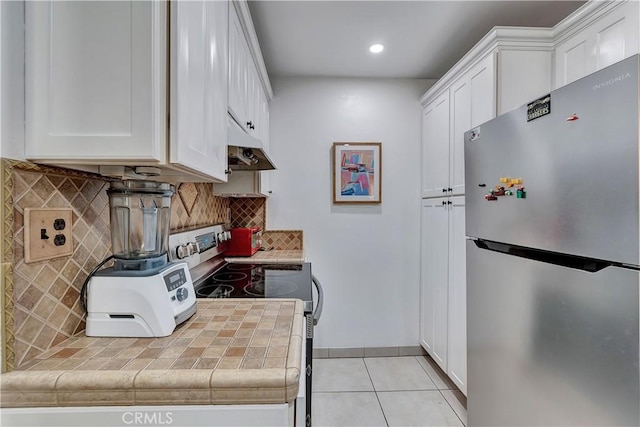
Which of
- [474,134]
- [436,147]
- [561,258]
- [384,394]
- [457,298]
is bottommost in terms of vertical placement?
[384,394]

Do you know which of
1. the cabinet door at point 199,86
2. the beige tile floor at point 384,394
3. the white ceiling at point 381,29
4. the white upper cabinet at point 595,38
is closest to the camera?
the cabinet door at point 199,86

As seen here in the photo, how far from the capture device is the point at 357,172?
2822mm

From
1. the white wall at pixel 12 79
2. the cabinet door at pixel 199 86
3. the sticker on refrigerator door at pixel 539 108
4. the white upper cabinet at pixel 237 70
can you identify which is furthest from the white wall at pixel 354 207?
the white wall at pixel 12 79

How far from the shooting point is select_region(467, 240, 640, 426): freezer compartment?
0.90 meters

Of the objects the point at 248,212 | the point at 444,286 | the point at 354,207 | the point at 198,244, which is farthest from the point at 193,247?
the point at 444,286

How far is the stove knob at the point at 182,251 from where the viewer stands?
1.58 metres

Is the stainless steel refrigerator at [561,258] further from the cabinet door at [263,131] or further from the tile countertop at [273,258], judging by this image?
the cabinet door at [263,131]

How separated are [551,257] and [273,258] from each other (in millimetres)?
1706

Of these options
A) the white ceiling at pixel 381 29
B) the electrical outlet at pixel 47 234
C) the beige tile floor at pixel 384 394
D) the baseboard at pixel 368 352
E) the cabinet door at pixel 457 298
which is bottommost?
the beige tile floor at pixel 384 394

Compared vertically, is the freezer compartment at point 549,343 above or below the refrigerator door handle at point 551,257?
below

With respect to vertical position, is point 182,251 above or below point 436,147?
below

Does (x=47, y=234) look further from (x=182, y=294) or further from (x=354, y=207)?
(x=354, y=207)

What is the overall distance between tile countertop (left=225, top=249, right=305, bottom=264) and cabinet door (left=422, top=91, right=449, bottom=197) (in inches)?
47.3

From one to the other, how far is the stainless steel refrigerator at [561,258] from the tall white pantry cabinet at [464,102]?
19.3 inches
